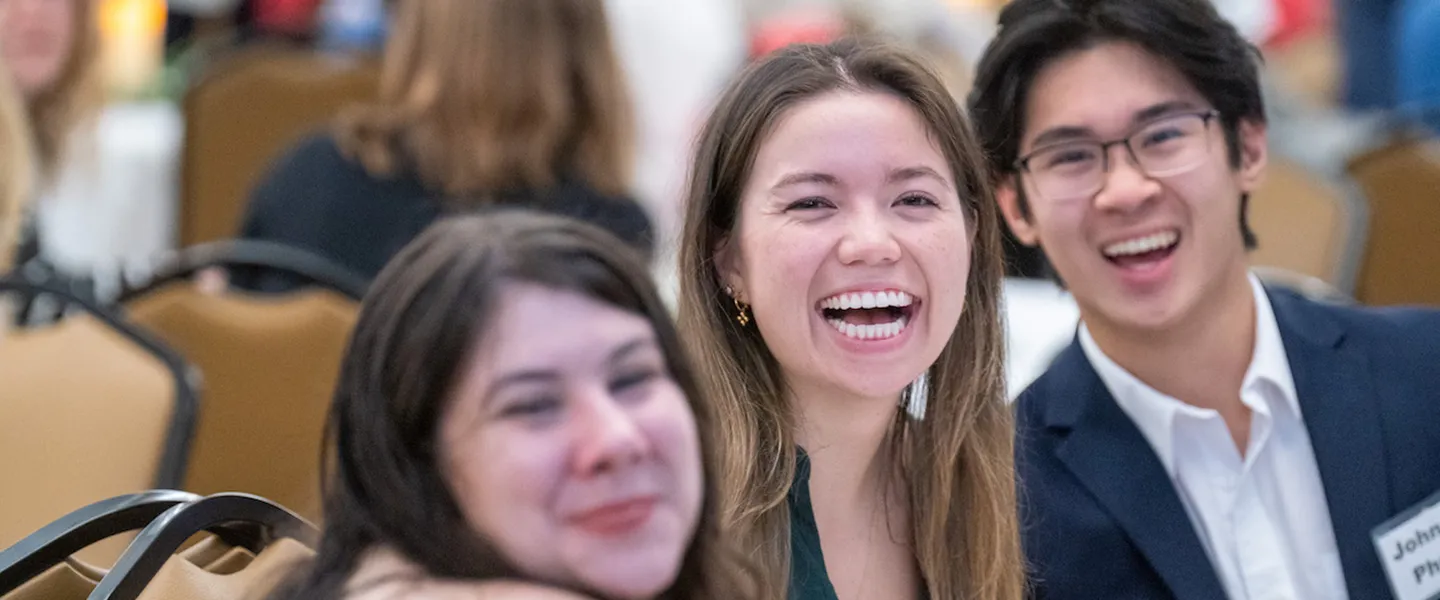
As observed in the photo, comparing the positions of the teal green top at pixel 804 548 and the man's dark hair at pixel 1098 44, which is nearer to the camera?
the teal green top at pixel 804 548

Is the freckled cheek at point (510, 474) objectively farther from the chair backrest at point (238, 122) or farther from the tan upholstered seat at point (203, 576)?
the chair backrest at point (238, 122)

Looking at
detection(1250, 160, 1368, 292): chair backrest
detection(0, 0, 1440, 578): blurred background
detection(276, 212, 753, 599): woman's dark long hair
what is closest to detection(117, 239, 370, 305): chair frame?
detection(0, 0, 1440, 578): blurred background

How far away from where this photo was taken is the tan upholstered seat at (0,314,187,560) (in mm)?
2264

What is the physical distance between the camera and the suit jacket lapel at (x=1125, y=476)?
210 centimetres

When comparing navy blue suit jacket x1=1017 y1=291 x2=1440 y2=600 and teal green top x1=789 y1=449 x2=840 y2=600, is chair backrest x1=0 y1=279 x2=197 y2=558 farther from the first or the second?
navy blue suit jacket x1=1017 y1=291 x2=1440 y2=600

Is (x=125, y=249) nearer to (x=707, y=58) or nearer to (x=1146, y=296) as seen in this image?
(x=707, y=58)

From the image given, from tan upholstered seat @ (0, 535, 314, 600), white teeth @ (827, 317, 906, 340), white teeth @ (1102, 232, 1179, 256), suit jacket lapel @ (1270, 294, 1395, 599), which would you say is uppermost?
white teeth @ (1102, 232, 1179, 256)

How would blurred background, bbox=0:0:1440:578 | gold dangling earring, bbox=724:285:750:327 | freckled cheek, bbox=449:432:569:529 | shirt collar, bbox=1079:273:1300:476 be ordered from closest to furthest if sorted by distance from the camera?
1. freckled cheek, bbox=449:432:569:529
2. gold dangling earring, bbox=724:285:750:327
3. shirt collar, bbox=1079:273:1300:476
4. blurred background, bbox=0:0:1440:578

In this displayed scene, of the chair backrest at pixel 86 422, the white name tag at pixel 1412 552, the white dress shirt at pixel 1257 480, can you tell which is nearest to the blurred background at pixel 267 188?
the chair backrest at pixel 86 422

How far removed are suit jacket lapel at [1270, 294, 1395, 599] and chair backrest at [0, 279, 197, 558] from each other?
1465 millimetres

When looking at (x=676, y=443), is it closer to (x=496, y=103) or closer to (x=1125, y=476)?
(x=1125, y=476)

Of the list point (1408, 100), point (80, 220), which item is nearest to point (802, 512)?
point (1408, 100)

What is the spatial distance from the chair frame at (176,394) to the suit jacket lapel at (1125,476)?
1141 mm

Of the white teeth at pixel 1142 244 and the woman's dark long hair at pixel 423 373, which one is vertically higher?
the white teeth at pixel 1142 244
